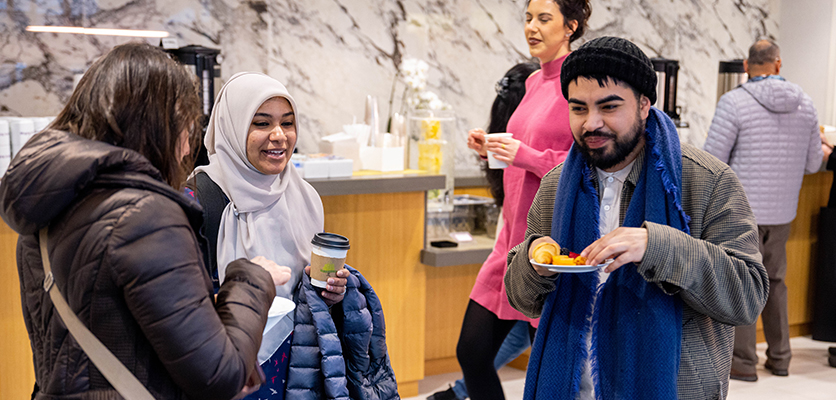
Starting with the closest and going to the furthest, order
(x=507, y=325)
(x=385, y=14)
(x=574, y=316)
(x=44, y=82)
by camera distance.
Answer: (x=574, y=316)
(x=507, y=325)
(x=44, y=82)
(x=385, y=14)

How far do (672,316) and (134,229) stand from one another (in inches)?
46.6

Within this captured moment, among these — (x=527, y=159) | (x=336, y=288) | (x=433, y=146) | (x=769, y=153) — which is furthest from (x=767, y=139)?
(x=336, y=288)

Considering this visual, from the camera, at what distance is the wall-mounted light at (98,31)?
13.0 ft

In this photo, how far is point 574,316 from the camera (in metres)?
1.80

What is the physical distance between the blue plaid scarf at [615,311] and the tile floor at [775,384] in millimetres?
2342

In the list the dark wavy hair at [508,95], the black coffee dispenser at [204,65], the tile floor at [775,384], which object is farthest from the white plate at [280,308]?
the tile floor at [775,384]

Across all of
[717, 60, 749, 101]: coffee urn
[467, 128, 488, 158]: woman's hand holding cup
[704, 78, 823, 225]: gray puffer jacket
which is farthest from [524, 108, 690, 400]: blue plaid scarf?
[717, 60, 749, 101]: coffee urn

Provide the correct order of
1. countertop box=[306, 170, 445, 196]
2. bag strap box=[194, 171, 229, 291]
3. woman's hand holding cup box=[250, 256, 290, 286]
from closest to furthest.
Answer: woman's hand holding cup box=[250, 256, 290, 286], bag strap box=[194, 171, 229, 291], countertop box=[306, 170, 445, 196]

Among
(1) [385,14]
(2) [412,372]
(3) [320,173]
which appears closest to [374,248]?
(3) [320,173]

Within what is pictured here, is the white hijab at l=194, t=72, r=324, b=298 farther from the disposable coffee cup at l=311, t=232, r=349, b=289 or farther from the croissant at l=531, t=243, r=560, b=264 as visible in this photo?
the croissant at l=531, t=243, r=560, b=264

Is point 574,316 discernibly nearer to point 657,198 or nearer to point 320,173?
point 657,198

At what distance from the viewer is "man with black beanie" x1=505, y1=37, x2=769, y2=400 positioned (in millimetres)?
1595

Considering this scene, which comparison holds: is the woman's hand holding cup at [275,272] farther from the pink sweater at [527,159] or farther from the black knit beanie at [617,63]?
the pink sweater at [527,159]

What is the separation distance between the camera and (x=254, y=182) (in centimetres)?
208
